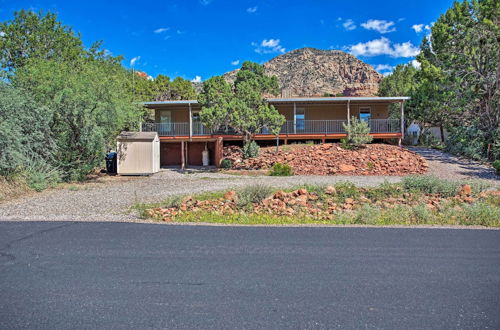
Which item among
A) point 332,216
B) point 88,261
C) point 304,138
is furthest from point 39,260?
point 304,138

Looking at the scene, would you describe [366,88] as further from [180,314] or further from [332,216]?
[180,314]

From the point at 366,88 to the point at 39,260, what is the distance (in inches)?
2900

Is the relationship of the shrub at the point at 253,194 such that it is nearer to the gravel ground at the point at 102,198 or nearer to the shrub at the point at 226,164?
the gravel ground at the point at 102,198

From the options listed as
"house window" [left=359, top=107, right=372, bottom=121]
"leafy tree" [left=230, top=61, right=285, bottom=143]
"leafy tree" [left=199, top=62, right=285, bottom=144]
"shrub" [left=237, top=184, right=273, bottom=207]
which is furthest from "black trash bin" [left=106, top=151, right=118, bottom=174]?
"house window" [left=359, top=107, right=372, bottom=121]

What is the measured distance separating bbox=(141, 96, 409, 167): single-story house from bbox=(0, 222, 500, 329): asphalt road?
1772cm

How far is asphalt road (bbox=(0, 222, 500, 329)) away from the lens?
11.6 ft

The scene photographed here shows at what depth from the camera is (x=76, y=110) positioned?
16.1 metres

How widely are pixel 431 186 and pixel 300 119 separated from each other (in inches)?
567

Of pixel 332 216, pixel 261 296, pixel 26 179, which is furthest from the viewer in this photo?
pixel 26 179

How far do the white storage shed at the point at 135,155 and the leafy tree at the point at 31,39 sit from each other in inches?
508

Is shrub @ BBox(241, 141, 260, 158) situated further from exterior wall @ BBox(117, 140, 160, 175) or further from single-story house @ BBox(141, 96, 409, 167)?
exterior wall @ BBox(117, 140, 160, 175)

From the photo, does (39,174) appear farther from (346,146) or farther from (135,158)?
(346,146)

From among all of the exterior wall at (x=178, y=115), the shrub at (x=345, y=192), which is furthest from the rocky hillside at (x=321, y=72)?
the shrub at (x=345, y=192)

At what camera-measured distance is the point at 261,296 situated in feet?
13.2
